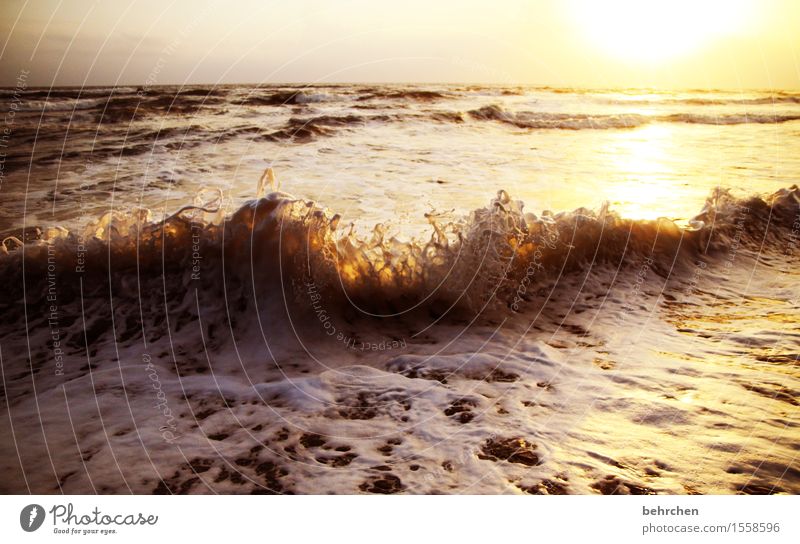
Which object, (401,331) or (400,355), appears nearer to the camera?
(400,355)

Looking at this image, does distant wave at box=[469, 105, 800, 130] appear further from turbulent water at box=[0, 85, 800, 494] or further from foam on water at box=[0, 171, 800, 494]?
foam on water at box=[0, 171, 800, 494]

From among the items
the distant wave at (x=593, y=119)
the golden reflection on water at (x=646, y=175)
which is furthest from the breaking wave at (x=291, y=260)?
the distant wave at (x=593, y=119)

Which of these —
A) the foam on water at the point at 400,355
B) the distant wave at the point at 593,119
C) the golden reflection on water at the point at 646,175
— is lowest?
the foam on water at the point at 400,355

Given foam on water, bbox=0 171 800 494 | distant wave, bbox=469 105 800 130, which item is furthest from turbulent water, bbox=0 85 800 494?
distant wave, bbox=469 105 800 130

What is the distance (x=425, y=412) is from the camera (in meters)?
2.34

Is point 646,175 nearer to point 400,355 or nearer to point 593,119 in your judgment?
point 593,119

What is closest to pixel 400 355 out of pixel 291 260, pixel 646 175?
pixel 291 260

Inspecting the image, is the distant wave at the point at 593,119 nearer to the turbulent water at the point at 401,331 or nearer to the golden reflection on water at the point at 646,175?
the golden reflection on water at the point at 646,175

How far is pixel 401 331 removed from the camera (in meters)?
3.09

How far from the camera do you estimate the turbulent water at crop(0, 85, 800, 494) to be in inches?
82.4

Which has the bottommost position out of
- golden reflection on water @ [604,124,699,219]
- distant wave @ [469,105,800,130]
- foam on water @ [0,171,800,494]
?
foam on water @ [0,171,800,494]

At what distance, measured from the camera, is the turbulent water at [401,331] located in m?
2.09
